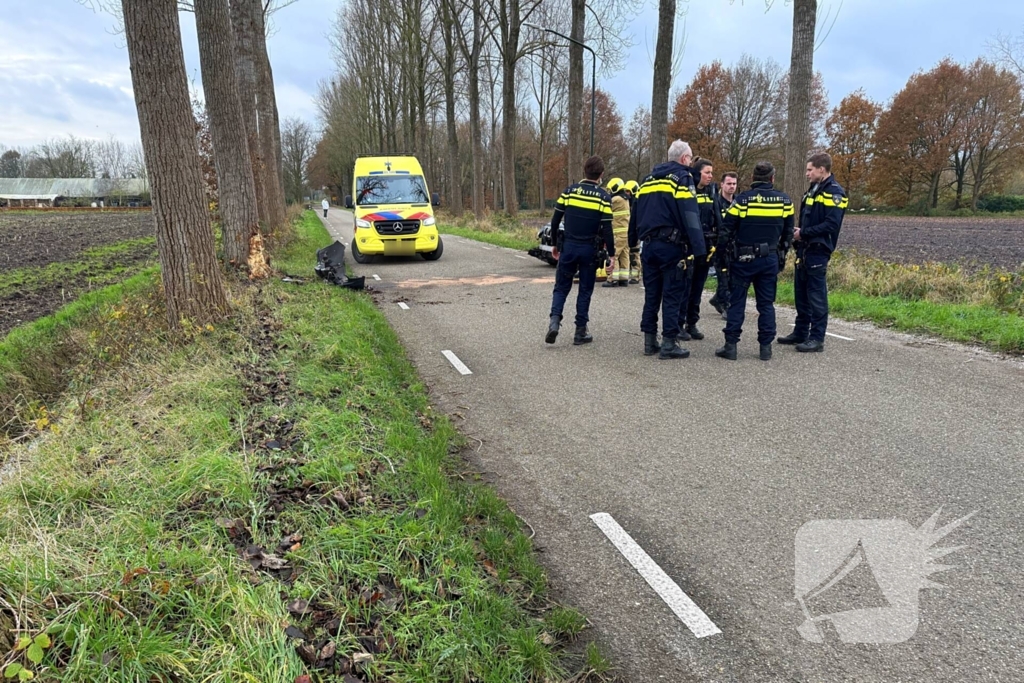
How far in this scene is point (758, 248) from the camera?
7027 mm

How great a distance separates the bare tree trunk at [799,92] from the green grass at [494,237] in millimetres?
8393

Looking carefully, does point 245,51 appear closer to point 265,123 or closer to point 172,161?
point 265,123

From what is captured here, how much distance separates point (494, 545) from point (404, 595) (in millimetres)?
650

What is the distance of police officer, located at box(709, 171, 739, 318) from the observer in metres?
8.02

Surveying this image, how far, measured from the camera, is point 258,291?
32.4 ft

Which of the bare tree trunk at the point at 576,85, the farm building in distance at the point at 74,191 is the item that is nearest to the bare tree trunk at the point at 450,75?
the bare tree trunk at the point at 576,85

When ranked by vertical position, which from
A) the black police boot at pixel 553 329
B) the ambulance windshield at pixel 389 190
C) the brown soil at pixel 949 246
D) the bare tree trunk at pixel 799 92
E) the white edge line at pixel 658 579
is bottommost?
the white edge line at pixel 658 579

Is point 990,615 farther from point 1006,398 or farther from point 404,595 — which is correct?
point 1006,398

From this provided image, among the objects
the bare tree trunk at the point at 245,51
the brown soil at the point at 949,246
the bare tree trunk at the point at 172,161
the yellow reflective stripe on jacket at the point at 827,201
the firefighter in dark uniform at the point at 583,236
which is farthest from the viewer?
the brown soil at the point at 949,246

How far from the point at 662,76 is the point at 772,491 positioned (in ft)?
44.0

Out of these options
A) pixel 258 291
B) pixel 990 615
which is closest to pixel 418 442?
pixel 990 615

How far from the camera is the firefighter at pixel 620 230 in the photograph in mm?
11375

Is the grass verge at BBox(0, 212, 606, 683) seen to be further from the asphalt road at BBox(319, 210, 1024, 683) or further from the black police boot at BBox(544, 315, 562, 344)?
the black police boot at BBox(544, 315, 562, 344)

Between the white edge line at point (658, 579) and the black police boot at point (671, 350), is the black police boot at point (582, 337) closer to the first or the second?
the black police boot at point (671, 350)
